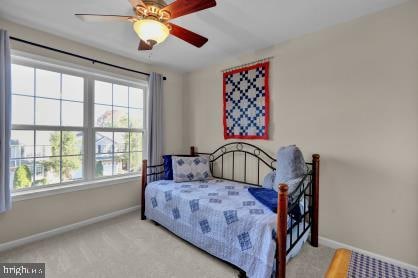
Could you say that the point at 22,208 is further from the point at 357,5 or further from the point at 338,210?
the point at 357,5

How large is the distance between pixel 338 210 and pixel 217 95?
2.19 m

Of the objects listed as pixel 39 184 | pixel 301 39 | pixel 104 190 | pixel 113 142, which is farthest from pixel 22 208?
pixel 301 39

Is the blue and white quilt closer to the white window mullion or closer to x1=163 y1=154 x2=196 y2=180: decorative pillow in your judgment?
x1=163 y1=154 x2=196 y2=180: decorative pillow

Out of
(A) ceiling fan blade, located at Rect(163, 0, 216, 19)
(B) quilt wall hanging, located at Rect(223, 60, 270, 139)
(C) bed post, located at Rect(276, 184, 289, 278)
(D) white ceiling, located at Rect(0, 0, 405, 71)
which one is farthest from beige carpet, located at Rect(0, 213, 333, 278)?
(D) white ceiling, located at Rect(0, 0, 405, 71)

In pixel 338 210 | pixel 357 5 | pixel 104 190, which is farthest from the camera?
pixel 104 190

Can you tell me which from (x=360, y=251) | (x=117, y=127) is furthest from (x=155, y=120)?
(x=360, y=251)

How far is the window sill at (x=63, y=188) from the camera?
221 cm

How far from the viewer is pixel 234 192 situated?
2.42 metres

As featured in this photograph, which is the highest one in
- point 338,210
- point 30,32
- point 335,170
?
point 30,32

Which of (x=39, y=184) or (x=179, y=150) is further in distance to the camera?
(x=179, y=150)

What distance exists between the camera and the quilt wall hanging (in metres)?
2.70

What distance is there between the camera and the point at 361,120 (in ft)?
6.61

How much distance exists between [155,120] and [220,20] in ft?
5.80

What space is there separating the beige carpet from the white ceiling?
2.32 metres
